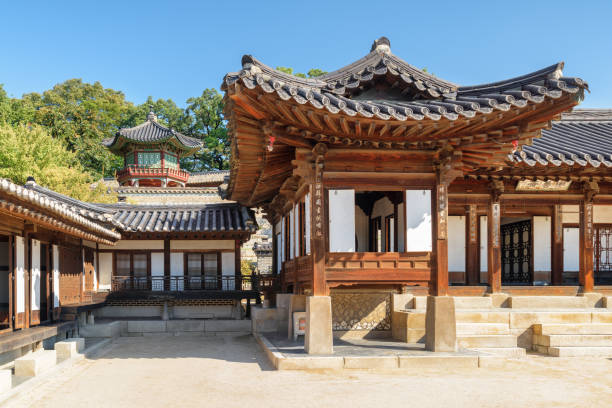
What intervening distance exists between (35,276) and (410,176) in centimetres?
881

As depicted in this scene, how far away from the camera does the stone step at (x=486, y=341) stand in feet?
38.2

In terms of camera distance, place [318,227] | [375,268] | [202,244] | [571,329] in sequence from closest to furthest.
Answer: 1. [318,227]
2. [375,268]
3. [571,329]
4. [202,244]

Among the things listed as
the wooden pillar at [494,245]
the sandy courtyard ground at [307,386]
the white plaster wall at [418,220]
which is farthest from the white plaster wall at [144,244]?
the wooden pillar at [494,245]

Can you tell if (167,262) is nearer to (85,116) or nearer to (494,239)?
(494,239)

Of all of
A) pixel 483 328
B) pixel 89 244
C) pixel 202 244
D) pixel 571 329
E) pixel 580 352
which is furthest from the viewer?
pixel 202 244

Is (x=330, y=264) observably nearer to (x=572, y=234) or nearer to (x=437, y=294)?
(x=437, y=294)

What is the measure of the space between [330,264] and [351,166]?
6.83 feet

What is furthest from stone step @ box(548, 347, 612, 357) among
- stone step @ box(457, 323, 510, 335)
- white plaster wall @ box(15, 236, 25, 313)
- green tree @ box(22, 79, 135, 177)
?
green tree @ box(22, 79, 135, 177)

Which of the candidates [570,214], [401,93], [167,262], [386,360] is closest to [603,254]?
[570,214]

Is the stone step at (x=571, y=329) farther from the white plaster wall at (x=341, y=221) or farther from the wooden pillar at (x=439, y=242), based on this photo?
the white plaster wall at (x=341, y=221)

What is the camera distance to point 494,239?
14180mm

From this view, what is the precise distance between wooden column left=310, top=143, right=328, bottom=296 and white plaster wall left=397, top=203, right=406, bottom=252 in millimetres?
1787

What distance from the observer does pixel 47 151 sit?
26.2 m

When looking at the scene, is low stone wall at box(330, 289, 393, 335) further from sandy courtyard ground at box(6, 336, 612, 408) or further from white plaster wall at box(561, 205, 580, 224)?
white plaster wall at box(561, 205, 580, 224)
